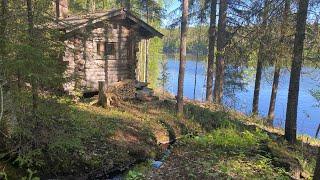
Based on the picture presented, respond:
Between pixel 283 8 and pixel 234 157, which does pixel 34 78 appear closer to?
pixel 234 157

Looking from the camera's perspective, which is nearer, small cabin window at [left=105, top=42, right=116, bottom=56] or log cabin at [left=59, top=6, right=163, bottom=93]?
log cabin at [left=59, top=6, right=163, bottom=93]

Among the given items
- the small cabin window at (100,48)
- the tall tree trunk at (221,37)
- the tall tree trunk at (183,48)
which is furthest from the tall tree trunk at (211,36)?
the small cabin window at (100,48)

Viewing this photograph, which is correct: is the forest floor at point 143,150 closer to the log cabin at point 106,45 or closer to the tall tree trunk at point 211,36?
the log cabin at point 106,45

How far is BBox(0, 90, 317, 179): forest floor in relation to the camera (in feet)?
33.4

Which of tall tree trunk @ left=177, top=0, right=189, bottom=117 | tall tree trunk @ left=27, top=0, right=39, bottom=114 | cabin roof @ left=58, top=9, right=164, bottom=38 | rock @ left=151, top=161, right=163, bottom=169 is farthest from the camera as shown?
cabin roof @ left=58, top=9, right=164, bottom=38

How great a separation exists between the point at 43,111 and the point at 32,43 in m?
1.92

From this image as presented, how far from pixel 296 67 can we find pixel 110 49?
11503 mm

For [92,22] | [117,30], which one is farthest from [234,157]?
[117,30]

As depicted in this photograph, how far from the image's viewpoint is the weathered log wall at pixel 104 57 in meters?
20.1

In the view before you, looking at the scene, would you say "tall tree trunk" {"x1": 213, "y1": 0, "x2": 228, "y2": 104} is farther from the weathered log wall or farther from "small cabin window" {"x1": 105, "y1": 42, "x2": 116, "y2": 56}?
"small cabin window" {"x1": 105, "y1": 42, "x2": 116, "y2": 56}

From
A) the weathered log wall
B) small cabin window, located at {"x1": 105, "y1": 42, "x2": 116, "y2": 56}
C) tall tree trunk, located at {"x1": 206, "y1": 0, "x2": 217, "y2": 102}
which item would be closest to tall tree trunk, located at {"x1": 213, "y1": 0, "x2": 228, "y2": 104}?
tall tree trunk, located at {"x1": 206, "y1": 0, "x2": 217, "y2": 102}

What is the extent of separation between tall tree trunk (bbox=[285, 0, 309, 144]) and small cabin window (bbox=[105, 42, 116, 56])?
1112cm

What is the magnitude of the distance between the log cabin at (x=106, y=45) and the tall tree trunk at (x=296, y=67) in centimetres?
987

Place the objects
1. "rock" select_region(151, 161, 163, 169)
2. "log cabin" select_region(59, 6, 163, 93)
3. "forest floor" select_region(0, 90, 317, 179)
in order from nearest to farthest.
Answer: "forest floor" select_region(0, 90, 317, 179), "rock" select_region(151, 161, 163, 169), "log cabin" select_region(59, 6, 163, 93)
